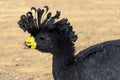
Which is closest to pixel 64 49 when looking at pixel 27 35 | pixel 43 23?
pixel 43 23

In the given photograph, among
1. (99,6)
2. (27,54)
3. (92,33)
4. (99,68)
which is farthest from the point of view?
(99,6)

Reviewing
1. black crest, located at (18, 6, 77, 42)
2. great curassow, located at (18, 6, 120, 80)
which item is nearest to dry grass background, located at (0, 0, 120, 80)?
great curassow, located at (18, 6, 120, 80)

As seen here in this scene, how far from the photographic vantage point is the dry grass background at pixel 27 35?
960 centimetres

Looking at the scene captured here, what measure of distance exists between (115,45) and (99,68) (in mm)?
385

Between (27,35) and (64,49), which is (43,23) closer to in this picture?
(64,49)

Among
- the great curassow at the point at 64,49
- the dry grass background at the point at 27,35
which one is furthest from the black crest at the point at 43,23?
the dry grass background at the point at 27,35

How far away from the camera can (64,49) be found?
6.92 m

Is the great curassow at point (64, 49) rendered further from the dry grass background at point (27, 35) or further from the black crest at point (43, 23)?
the dry grass background at point (27, 35)

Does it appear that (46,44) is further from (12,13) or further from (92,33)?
(12,13)

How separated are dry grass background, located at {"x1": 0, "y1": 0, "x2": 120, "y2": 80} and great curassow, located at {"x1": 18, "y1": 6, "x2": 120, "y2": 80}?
2.25 meters

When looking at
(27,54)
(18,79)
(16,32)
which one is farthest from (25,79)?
(16,32)

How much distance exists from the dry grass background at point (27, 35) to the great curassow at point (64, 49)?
225 cm

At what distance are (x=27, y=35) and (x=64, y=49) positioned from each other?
4771 millimetres

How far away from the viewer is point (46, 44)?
6.98 metres
